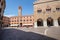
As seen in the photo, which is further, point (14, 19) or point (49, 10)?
point (14, 19)

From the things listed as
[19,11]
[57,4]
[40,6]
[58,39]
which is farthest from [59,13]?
[19,11]

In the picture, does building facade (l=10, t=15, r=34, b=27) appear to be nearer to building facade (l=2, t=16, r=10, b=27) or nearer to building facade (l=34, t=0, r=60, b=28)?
building facade (l=2, t=16, r=10, b=27)

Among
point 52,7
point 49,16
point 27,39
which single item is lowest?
point 27,39

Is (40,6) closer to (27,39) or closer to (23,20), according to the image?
(27,39)

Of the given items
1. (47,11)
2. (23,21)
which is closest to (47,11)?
(47,11)

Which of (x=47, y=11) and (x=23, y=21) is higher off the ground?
(x=47, y=11)

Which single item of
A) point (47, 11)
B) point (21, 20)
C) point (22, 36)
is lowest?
point (22, 36)

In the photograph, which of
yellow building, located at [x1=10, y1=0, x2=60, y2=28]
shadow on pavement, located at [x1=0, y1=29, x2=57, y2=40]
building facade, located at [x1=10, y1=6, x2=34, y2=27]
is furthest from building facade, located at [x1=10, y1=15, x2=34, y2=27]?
shadow on pavement, located at [x1=0, y1=29, x2=57, y2=40]

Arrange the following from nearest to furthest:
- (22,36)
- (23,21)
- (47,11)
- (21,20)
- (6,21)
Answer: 1. (22,36)
2. (47,11)
3. (23,21)
4. (21,20)
5. (6,21)

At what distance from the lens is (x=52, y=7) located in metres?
29.8

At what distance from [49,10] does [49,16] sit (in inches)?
69.8

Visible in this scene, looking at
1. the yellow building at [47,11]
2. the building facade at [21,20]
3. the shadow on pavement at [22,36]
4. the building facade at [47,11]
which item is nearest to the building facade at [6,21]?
the building facade at [21,20]

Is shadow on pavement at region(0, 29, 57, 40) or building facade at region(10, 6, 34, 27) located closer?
shadow on pavement at region(0, 29, 57, 40)

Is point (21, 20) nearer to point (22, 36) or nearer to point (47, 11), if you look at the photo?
point (47, 11)
